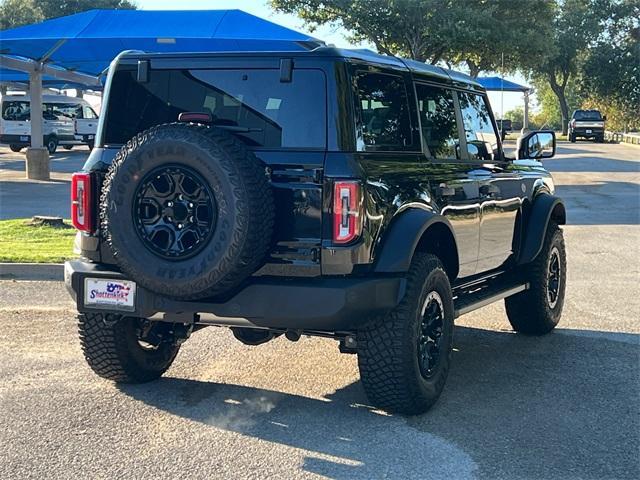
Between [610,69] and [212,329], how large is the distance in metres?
57.9

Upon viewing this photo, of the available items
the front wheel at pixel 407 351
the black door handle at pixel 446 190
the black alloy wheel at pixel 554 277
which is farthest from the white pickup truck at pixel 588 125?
the front wheel at pixel 407 351

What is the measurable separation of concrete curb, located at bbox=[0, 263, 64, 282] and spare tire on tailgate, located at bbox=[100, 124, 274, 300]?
14.9 feet

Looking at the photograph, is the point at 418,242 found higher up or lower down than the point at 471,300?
higher up

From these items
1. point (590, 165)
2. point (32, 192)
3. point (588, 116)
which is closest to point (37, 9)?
point (588, 116)

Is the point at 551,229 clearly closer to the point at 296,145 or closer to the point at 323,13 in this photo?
the point at 296,145

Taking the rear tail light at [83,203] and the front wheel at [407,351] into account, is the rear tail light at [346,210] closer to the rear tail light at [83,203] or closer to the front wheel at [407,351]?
the front wheel at [407,351]

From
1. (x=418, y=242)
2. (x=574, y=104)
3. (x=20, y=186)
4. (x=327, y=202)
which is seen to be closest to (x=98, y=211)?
(x=327, y=202)

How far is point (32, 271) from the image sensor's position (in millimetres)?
8727

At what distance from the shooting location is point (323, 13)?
28.8m

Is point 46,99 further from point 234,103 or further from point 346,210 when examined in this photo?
point 346,210

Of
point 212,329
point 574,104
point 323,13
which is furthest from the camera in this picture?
point 574,104

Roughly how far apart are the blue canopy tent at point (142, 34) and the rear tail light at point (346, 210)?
8832mm

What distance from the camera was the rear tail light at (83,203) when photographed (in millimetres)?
Answer: 4781

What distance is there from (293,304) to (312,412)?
840 millimetres
